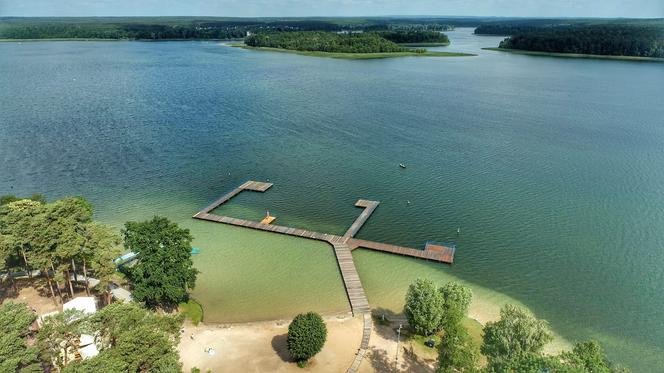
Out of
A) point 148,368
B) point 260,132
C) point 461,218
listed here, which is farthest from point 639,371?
point 260,132

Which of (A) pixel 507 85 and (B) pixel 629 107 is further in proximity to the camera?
(A) pixel 507 85

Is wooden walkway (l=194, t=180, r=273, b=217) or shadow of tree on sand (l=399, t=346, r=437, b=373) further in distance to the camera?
wooden walkway (l=194, t=180, r=273, b=217)

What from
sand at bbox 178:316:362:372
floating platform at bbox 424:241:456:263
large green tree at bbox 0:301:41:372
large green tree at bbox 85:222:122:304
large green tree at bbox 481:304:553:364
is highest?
large green tree at bbox 0:301:41:372

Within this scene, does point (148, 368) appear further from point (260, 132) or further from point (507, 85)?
point (507, 85)

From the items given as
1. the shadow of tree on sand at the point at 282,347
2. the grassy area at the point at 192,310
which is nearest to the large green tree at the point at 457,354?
the shadow of tree on sand at the point at 282,347

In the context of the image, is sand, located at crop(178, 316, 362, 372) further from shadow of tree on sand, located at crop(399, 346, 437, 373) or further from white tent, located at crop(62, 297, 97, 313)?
white tent, located at crop(62, 297, 97, 313)

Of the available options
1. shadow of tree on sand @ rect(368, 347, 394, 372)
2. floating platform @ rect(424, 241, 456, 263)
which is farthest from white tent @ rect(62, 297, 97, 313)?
floating platform @ rect(424, 241, 456, 263)

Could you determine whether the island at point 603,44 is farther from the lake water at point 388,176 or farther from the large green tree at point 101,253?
the large green tree at point 101,253
